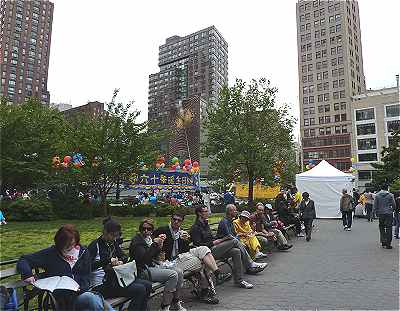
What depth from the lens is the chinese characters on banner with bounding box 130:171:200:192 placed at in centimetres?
2894

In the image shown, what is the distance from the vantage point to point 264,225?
9844 mm

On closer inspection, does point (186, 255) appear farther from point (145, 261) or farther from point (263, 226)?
point (263, 226)

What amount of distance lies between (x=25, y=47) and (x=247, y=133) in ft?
379

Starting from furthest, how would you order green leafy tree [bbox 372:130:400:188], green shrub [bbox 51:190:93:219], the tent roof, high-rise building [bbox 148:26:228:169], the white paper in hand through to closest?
high-rise building [bbox 148:26:228:169], green leafy tree [bbox 372:130:400:188], green shrub [bbox 51:190:93:219], the tent roof, the white paper in hand

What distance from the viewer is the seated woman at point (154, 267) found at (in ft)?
16.1

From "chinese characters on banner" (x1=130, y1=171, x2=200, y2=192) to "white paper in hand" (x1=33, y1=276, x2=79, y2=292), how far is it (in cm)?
2347

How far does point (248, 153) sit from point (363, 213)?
7644 millimetres

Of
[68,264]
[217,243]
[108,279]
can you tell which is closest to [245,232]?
[217,243]

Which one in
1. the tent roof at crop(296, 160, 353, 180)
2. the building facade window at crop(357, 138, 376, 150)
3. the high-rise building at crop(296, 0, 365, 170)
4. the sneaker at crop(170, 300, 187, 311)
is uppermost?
the high-rise building at crop(296, 0, 365, 170)

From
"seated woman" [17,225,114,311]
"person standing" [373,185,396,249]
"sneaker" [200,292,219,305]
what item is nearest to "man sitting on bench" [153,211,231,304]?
"sneaker" [200,292,219,305]

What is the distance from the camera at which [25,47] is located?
116 metres

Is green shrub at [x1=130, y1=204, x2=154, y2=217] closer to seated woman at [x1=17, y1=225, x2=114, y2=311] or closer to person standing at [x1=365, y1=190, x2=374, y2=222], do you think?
person standing at [x1=365, y1=190, x2=374, y2=222]

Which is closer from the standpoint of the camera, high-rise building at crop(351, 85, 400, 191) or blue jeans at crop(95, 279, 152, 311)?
blue jeans at crop(95, 279, 152, 311)

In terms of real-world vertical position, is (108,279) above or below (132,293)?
above
